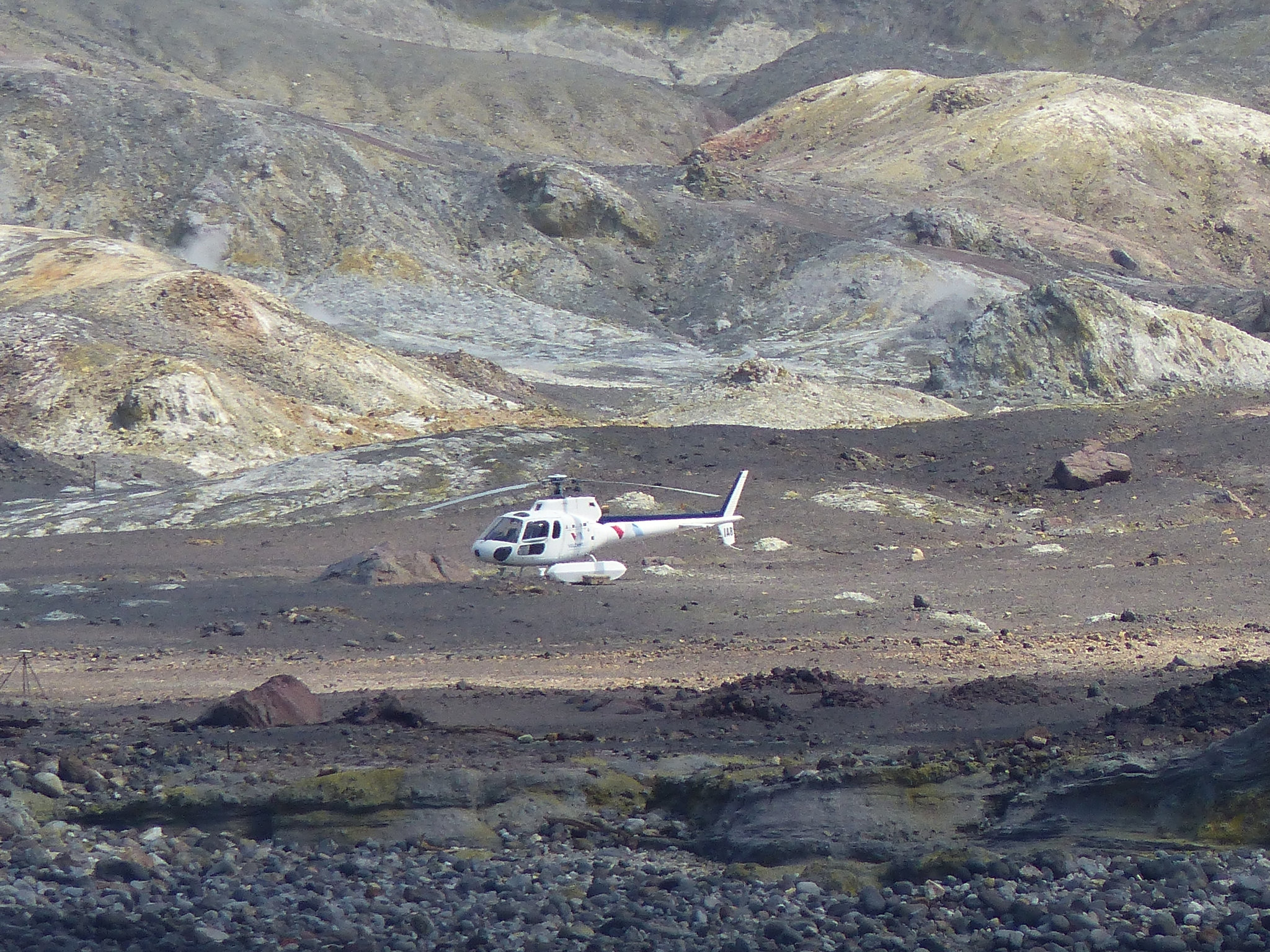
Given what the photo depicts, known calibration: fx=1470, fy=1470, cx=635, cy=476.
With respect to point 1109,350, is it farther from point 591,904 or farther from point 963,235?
point 591,904

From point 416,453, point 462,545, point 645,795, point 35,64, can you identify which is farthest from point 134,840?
point 35,64

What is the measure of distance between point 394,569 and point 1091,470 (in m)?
15.3

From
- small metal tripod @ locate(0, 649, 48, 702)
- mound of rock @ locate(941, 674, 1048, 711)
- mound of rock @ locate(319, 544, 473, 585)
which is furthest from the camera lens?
mound of rock @ locate(319, 544, 473, 585)

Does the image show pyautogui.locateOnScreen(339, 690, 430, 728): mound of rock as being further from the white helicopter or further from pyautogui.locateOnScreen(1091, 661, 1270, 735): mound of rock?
the white helicopter

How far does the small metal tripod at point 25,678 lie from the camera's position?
15.4m

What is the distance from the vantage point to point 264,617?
19797 millimetres

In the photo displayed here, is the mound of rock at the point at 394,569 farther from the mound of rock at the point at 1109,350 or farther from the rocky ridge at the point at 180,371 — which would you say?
the mound of rock at the point at 1109,350

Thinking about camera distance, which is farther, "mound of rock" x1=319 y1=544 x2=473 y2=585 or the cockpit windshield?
the cockpit windshield

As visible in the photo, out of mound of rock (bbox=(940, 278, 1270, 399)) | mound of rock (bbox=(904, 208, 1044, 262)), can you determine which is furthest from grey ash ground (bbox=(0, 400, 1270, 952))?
mound of rock (bbox=(904, 208, 1044, 262))

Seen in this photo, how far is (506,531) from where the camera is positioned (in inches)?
870

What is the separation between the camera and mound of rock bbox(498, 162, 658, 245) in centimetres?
6900

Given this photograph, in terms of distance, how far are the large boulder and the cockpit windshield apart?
8.66 m

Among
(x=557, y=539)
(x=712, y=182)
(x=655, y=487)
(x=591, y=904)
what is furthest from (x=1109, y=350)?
(x=591, y=904)

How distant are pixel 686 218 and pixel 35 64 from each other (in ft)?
119
